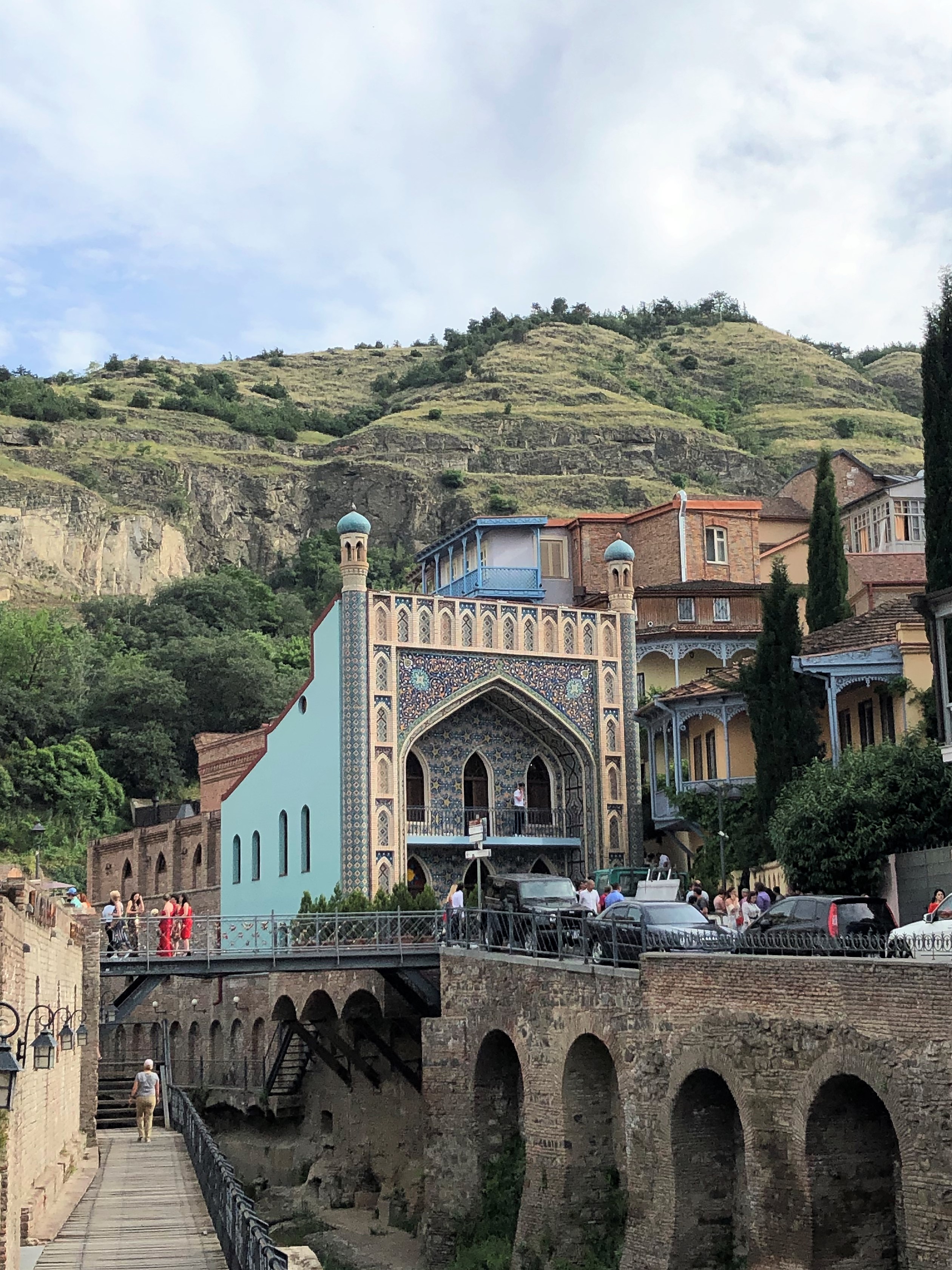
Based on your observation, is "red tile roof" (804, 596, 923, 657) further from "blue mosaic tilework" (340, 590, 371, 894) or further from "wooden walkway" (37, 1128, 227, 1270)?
"wooden walkway" (37, 1128, 227, 1270)

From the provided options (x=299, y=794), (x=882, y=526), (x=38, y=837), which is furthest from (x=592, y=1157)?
(x=882, y=526)

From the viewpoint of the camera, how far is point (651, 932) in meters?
21.8

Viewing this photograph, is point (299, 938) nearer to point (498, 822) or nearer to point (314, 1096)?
point (314, 1096)

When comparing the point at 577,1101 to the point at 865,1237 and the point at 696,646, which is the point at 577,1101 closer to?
the point at 865,1237

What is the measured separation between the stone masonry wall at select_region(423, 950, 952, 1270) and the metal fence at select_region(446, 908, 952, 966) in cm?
36

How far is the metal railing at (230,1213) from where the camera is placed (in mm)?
13125

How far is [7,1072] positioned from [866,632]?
83.0 ft

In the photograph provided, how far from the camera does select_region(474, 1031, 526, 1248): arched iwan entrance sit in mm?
25531

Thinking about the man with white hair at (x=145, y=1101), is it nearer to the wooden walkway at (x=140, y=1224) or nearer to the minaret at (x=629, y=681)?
the wooden walkway at (x=140, y=1224)

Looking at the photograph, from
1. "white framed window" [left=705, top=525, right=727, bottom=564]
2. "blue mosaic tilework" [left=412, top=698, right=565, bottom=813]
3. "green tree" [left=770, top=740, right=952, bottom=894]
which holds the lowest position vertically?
"green tree" [left=770, top=740, right=952, bottom=894]

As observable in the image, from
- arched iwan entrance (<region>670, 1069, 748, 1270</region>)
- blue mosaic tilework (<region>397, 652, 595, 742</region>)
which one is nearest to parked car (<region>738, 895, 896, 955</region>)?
arched iwan entrance (<region>670, 1069, 748, 1270</region>)

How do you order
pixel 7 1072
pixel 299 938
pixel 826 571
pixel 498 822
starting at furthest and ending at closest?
pixel 826 571, pixel 498 822, pixel 299 938, pixel 7 1072

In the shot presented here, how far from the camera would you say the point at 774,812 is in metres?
34.1

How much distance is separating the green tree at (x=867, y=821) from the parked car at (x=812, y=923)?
20.4 ft
